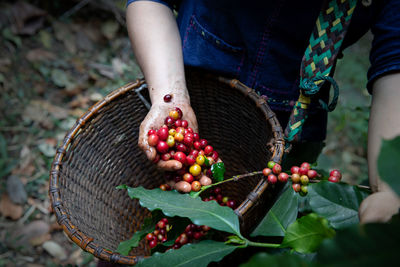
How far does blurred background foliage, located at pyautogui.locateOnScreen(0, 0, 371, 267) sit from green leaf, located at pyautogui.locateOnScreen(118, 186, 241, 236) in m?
1.00

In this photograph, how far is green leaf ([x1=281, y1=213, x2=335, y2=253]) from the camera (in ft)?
→ 1.56

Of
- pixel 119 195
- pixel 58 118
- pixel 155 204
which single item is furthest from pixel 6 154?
pixel 155 204

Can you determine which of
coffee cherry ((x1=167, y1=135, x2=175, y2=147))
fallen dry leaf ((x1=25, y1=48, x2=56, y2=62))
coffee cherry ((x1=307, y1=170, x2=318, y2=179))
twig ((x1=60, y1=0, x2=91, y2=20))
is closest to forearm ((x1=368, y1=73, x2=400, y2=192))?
coffee cherry ((x1=307, y1=170, x2=318, y2=179))

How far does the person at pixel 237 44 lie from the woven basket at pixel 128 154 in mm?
104

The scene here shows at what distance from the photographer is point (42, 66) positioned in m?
2.19

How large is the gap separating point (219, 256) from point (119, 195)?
31.7 inches

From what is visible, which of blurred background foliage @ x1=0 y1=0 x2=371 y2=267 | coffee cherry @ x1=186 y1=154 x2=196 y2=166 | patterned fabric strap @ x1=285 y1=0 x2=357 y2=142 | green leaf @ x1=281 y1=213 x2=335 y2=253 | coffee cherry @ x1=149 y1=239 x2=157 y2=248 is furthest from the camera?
blurred background foliage @ x1=0 y1=0 x2=371 y2=267

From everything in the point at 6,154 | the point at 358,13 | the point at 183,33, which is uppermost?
the point at 358,13

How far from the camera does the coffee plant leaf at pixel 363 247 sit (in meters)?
0.28

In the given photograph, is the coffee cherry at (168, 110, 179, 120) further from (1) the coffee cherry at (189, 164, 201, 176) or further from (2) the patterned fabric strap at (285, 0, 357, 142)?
(2) the patterned fabric strap at (285, 0, 357, 142)

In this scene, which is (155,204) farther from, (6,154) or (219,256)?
(6,154)

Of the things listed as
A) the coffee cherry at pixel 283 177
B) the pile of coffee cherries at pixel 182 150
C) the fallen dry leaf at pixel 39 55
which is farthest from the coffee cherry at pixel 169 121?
the fallen dry leaf at pixel 39 55

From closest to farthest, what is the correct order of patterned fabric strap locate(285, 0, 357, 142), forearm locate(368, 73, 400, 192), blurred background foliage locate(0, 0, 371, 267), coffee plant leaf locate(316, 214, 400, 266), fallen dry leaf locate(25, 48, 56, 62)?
coffee plant leaf locate(316, 214, 400, 266), forearm locate(368, 73, 400, 192), patterned fabric strap locate(285, 0, 357, 142), blurred background foliage locate(0, 0, 371, 267), fallen dry leaf locate(25, 48, 56, 62)

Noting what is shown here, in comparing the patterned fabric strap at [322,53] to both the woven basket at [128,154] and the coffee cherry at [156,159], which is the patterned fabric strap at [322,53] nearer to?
the woven basket at [128,154]
